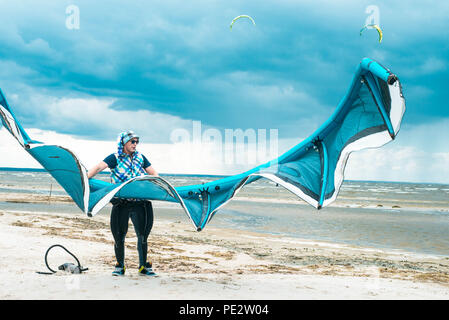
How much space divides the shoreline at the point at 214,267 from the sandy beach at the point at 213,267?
13 mm

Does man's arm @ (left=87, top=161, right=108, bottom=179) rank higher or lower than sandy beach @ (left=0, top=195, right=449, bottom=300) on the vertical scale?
higher

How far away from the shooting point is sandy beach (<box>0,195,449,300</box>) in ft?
16.4

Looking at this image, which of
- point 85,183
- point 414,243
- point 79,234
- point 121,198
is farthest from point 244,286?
point 414,243

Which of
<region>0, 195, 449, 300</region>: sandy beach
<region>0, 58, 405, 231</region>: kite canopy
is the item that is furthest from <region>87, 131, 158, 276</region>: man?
<region>0, 195, 449, 300</region>: sandy beach

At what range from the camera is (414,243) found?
12867mm

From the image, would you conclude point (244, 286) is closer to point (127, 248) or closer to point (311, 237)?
point (127, 248)

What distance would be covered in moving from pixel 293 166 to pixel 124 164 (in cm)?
214

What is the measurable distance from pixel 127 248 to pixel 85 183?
14.9 feet

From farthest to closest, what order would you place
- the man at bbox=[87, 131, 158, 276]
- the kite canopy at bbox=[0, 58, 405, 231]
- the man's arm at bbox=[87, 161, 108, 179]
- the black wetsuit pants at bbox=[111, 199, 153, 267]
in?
the black wetsuit pants at bbox=[111, 199, 153, 267], the man at bbox=[87, 131, 158, 276], the man's arm at bbox=[87, 161, 108, 179], the kite canopy at bbox=[0, 58, 405, 231]

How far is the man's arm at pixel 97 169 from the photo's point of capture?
492 centimetres

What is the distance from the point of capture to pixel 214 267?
303 inches

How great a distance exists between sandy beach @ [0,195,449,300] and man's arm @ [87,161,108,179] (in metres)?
1.39

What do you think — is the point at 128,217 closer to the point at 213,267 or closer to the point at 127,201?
the point at 127,201

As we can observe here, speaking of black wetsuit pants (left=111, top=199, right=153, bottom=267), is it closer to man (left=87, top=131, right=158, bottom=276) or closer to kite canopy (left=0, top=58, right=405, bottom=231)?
man (left=87, top=131, right=158, bottom=276)
